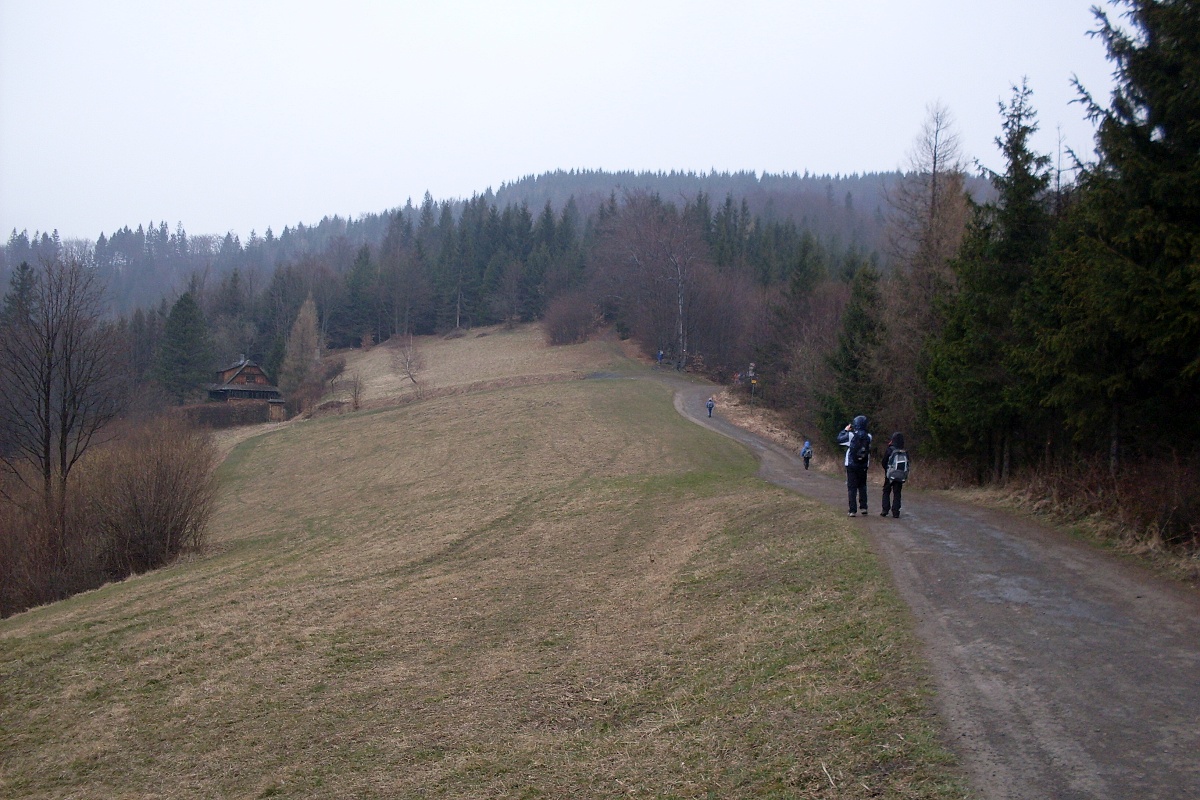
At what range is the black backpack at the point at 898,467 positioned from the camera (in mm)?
14328

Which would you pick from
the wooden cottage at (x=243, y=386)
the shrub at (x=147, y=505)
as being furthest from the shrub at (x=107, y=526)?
the wooden cottage at (x=243, y=386)

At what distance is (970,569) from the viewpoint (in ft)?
34.3

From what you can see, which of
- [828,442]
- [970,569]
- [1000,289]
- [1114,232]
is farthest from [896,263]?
[970,569]

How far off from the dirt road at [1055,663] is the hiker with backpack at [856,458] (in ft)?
7.65

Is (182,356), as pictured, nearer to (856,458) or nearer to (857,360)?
(857,360)

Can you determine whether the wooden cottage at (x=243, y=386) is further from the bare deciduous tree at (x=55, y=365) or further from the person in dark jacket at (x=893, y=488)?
the person in dark jacket at (x=893, y=488)

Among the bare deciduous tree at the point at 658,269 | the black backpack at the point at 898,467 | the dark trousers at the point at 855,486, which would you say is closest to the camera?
the black backpack at the point at 898,467

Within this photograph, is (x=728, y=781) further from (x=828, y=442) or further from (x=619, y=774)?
(x=828, y=442)

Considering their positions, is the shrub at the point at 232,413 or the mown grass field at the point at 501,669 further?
the shrub at the point at 232,413

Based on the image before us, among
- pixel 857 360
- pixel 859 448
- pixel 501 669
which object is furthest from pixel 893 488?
pixel 857 360

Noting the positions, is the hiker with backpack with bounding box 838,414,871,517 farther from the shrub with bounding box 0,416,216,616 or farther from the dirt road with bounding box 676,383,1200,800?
the shrub with bounding box 0,416,216,616

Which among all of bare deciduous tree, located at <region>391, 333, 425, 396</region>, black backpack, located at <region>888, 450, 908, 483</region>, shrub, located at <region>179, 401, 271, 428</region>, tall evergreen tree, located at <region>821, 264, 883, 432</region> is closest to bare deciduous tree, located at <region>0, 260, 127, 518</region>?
black backpack, located at <region>888, 450, 908, 483</region>

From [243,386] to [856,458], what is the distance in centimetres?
7746

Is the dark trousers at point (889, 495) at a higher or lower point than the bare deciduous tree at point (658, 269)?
lower
